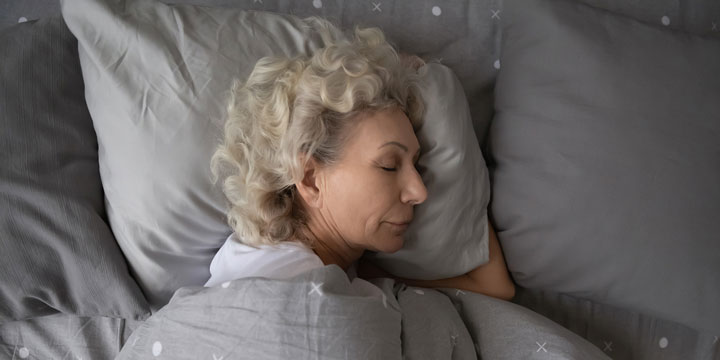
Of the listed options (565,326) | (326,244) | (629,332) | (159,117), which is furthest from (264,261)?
(629,332)

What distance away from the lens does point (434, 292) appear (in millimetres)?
1251

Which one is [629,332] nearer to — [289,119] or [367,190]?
[367,190]

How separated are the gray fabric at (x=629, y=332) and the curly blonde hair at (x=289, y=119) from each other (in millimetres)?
640

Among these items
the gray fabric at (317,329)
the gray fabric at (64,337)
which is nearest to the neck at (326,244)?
the gray fabric at (317,329)

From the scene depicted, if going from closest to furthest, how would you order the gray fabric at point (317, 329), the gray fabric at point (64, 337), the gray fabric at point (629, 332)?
the gray fabric at point (317, 329), the gray fabric at point (64, 337), the gray fabric at point (629, 332)

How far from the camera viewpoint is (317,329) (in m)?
0.90

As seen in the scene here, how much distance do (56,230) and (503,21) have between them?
1.17m

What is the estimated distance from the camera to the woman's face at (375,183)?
1096mm

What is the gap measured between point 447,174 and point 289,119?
0.38m

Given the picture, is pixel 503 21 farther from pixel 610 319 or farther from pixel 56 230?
pixel 56 230

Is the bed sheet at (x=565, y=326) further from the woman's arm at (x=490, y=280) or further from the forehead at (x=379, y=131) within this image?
the forehead at (x=379, y=131)

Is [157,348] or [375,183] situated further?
[375,183]

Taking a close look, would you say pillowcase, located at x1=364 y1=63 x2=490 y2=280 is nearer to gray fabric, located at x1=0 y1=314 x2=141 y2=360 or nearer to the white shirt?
the white shirt

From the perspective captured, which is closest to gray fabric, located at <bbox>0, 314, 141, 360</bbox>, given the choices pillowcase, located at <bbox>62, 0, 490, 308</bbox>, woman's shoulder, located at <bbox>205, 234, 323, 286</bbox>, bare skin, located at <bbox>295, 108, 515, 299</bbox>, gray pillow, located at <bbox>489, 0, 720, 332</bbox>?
pillowcase, located at <bbox>62, 0, 490, 308</bbox>
